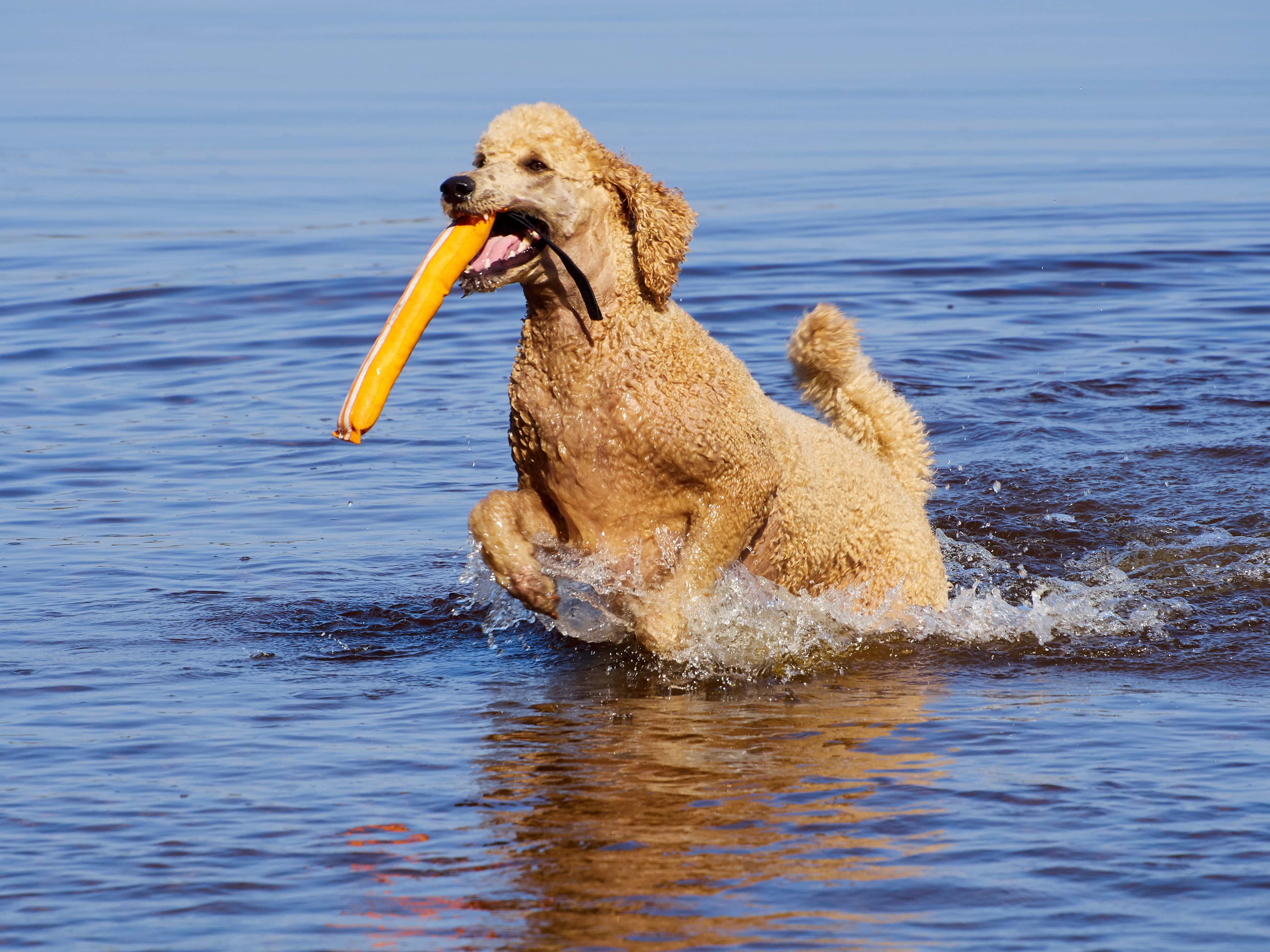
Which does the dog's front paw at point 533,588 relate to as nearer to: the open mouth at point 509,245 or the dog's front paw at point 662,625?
the dog's front paw at point 662,625

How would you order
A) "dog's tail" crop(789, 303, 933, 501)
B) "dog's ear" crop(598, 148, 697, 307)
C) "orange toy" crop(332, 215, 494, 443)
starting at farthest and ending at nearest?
1. "dog's tail" crop(789, 303, 933, 501)
2. "dog's ear" crop(598, 148, 697, 307)
3. "orange toy" crop(332, 215, 494, 443)

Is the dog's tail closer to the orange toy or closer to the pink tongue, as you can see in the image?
the pink tongue

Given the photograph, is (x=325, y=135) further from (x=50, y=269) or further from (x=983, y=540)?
(x=983, y=540)

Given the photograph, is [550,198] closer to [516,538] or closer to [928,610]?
[516,538]

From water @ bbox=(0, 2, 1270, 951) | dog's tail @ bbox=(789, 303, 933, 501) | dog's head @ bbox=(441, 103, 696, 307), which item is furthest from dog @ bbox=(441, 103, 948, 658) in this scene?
dog's tail @ bbox=(789, 303, 933, 501)

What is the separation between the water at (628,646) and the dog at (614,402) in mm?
345

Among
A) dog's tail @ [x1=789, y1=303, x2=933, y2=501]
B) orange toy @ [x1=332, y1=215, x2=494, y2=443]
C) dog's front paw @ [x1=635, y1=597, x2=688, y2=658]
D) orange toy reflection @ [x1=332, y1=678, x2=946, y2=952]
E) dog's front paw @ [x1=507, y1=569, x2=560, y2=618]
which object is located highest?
orange toy @ [x1=332, y1=215, x2=494, y2=443]

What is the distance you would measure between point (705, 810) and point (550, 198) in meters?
2.10

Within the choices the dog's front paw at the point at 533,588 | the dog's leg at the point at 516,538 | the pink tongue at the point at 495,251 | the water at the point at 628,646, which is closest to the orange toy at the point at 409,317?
the pink tongue at the point at 495,251

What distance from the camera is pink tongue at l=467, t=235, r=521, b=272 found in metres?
5.67

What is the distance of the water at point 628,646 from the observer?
4547 millimetres

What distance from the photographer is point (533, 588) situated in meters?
6.11

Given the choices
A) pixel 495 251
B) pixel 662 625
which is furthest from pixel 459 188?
pixel 662 625

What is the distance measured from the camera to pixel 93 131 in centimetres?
2338
